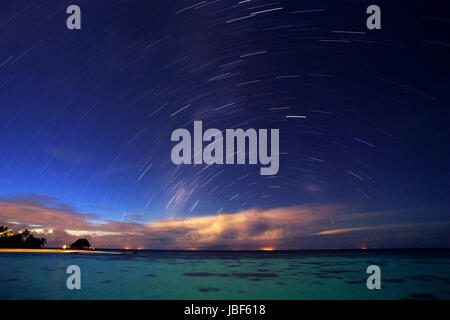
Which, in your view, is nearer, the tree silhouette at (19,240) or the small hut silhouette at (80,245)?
the tree silhouette at (19,240)

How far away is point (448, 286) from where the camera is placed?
67.4 ft

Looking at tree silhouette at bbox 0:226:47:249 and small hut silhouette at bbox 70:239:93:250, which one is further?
small hut silhouette at bbox 70:239:93:250

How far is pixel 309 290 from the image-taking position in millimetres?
18141
